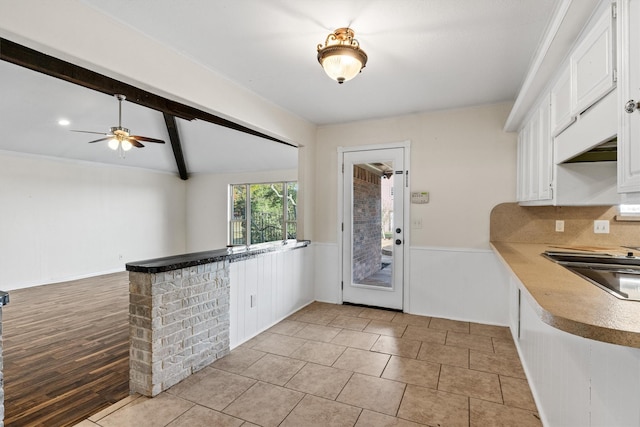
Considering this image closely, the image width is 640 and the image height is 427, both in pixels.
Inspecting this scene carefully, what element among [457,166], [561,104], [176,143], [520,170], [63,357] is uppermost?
[176,143]

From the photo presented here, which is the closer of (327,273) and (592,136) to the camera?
(592,136)

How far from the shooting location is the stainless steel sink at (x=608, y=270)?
138 cm

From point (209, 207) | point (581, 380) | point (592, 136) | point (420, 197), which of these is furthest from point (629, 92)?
point (209, 207)

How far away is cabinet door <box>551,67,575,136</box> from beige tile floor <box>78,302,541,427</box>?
1799mm

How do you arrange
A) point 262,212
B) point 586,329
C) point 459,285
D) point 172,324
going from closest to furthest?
point 586,329
point 172,324
point 459,285
point 262,212

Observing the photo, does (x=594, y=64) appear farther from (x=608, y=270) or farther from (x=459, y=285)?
(x=459, y=285)

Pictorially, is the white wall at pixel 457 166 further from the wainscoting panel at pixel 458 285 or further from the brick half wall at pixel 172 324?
the brick half wall at pixel 172 324

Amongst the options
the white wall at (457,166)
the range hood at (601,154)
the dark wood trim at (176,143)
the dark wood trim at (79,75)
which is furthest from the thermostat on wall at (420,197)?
the dark wood trim at (176,143)

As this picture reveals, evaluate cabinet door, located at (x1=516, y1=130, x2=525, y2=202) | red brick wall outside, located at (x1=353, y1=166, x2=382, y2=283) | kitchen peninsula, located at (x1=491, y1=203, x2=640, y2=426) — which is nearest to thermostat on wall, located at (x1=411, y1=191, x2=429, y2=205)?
red brick wall outside, located at (x1=353, y1=166, x2=382, y2=283)

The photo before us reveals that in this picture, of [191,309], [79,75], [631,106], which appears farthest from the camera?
[79,75]

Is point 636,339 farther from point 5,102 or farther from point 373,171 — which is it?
point 5,102

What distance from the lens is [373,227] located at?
4.10 m

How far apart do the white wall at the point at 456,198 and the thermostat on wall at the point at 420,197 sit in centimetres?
5

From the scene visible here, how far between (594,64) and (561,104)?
0.53 meters
